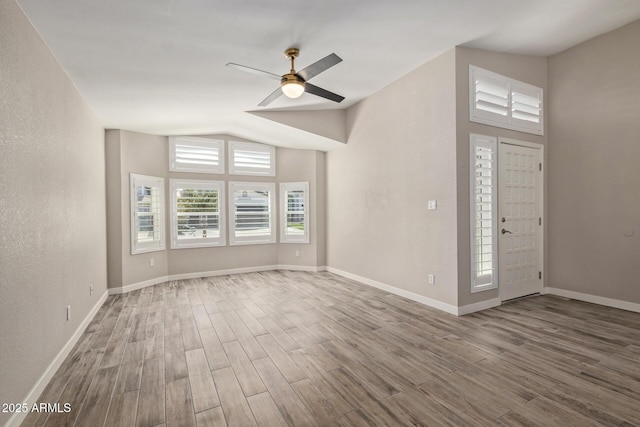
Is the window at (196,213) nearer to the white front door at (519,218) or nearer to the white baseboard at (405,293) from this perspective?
the white baseboard at (405,293)

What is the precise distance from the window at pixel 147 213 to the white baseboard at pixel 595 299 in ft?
21.7

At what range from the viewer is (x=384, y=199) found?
4969mm

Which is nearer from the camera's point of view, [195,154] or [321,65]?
[321,65]

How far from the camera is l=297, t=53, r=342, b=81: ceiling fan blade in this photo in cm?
267

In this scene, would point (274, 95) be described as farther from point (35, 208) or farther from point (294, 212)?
point (294, 212)

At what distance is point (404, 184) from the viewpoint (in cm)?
454

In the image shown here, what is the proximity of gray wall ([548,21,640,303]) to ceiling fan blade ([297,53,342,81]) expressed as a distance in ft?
12.6

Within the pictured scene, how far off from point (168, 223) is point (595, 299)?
23.0ft

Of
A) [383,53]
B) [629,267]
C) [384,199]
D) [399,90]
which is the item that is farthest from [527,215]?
[383,53]

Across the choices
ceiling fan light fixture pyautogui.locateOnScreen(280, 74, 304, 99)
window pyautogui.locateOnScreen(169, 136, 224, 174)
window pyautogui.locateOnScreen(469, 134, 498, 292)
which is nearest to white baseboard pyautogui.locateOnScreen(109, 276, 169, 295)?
window pyautogui.locateOnScreen(169, 136, 224, 174)

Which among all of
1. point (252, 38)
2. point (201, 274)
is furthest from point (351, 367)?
point (201, 274)

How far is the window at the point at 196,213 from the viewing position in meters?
5.93

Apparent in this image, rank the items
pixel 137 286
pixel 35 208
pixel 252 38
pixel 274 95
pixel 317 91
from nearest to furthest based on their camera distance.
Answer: pixel 35 208 → pixel 252 38 → pixel 317 91 → pixel 274 95 → pixel 137 286

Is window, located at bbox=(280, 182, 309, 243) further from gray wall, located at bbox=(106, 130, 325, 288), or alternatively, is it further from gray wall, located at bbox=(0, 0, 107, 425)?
gray wall, located at bbox=(0, 0, 107, 425)
